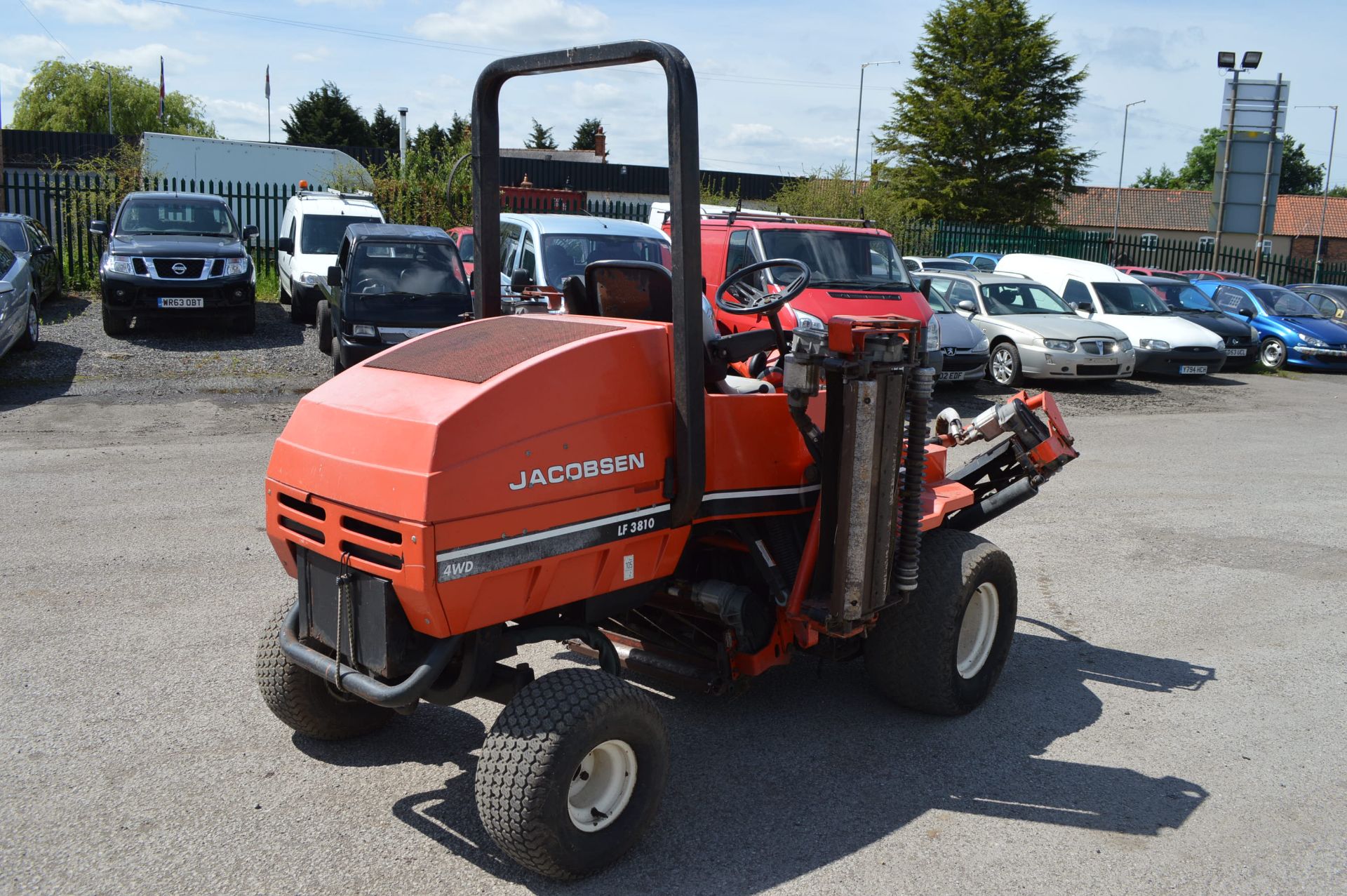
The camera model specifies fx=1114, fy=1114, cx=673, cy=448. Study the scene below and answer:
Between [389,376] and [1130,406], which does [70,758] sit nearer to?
[389,376]

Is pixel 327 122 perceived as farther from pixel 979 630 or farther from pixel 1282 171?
pixel 1282 171

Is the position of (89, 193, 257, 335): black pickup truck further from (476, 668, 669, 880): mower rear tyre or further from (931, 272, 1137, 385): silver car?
(476, 668, 669, 880): mower rear tyre

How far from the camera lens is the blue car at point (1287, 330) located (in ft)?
66.7

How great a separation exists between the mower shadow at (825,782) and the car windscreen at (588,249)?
8079 mm

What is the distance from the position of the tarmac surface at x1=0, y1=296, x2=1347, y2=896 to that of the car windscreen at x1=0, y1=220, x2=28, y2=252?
9.32 meters

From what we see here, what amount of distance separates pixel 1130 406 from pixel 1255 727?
1092 cm

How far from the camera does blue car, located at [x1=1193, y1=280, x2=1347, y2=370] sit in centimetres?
2033

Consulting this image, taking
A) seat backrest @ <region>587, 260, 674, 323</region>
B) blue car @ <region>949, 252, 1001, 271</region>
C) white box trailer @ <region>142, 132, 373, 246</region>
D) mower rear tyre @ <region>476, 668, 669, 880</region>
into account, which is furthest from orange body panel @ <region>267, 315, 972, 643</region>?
blue car @ <region>949, 252, 1001, 271</region>

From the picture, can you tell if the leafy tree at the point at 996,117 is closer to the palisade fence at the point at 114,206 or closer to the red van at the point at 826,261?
the palisade fence at the point at 114,206

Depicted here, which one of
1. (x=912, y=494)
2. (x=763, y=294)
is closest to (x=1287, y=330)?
(x=763, y=294)

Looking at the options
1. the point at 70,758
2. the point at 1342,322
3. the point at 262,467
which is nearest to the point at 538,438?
the point at 70,758

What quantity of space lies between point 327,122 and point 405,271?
1941 inches

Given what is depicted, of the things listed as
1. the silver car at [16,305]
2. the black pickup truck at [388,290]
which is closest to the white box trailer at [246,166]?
the silver car at [16,305]

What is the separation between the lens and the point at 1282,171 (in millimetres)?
110500
